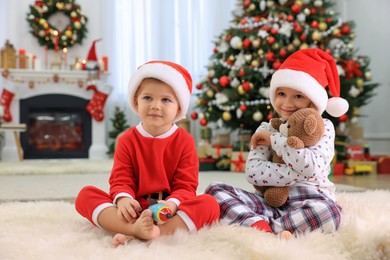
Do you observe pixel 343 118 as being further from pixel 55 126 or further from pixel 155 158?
pixel 55 126

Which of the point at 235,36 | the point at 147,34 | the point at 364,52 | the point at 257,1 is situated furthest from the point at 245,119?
the point at 147,34

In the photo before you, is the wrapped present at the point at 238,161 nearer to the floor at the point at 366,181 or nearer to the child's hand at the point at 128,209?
the floor at the point at 366,181

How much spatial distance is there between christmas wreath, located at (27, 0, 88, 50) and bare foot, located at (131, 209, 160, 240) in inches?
168

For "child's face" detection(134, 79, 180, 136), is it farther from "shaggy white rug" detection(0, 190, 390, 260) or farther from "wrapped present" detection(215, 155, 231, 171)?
"wrapped present" detection(215, 155, 231, 171)

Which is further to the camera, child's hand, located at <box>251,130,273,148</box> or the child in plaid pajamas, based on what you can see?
child's hand, located at <box>251,130,273,148</box>

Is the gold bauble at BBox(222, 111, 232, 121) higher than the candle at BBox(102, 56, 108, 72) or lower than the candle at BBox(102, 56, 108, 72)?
lower

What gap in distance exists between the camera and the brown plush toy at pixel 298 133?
1.32 meters

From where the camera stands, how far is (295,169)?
133cm

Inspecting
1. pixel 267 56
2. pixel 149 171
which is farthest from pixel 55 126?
pixel 149 171

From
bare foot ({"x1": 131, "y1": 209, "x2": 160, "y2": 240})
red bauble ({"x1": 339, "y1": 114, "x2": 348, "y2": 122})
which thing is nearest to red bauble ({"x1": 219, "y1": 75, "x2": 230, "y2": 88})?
red bauble ({"x1": 339, "y1": 114, "x2": 348, "y2": 122})

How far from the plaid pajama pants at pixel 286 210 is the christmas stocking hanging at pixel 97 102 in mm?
3752

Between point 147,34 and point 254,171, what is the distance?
4.16 metres

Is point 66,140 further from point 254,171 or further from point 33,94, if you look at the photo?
point 254,171

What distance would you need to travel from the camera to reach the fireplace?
5027 millimetres
